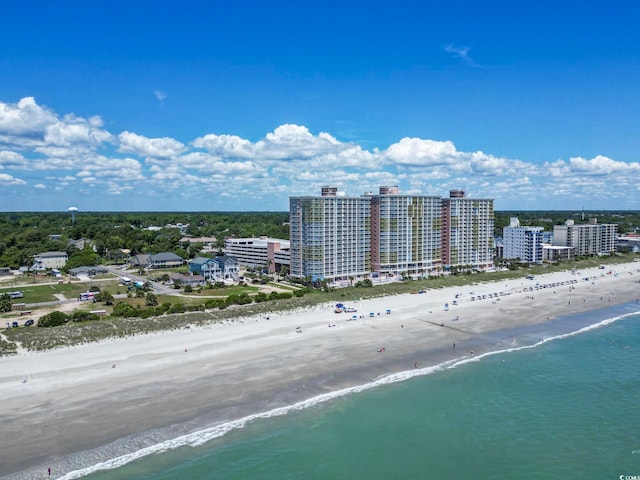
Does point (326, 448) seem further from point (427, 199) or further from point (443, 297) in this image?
point (427, 199)

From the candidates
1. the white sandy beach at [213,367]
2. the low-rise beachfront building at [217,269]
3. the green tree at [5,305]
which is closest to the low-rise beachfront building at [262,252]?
the low-rise beachfront building at [217,269]

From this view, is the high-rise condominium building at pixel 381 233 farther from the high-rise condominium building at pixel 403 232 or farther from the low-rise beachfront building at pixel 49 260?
the low-rise beachfront building at pixel 49 260

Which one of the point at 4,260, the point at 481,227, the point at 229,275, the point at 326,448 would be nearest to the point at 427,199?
the point at 481,227

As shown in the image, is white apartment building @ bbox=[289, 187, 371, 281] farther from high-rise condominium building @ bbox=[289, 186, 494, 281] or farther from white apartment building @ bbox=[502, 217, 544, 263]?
white apartment building @ bbox=[502, 217, 544, 263]

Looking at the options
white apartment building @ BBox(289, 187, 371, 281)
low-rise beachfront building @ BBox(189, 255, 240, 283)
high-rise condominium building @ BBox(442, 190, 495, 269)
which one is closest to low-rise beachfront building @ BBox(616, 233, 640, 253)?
high-rise condominium building @ BBox(442, 190, 495, 269)

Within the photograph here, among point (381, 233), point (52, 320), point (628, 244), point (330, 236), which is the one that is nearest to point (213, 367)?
point (52, 320)
